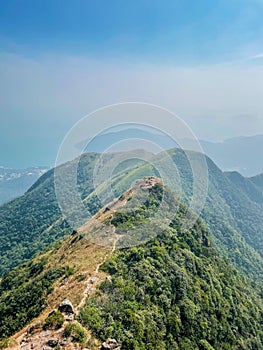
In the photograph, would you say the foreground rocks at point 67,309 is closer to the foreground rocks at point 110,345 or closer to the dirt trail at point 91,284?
the dirt trail at point 91,284

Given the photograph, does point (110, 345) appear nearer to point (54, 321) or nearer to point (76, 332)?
point (76, 332)

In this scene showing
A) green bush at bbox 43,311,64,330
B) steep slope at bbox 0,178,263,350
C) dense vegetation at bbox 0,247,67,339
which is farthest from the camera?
dense vegetation at bbox 0,247,67,339

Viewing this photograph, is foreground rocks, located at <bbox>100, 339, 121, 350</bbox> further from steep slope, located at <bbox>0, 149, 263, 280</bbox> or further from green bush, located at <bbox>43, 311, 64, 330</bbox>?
steep slope, located at <bbox>0, 149, 263, 280</bbox>

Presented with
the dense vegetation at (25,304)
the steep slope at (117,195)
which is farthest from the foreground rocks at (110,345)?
the steep slope at (117,195)

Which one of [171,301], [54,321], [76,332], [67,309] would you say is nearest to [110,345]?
[76,332]

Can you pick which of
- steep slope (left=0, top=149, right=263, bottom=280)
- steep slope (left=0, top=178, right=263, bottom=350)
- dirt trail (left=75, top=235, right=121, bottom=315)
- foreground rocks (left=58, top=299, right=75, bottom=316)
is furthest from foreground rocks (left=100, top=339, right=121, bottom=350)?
steep slope (left=0, top=149, right=263, bottom=280)

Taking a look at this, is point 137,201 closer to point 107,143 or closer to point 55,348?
point 107,143

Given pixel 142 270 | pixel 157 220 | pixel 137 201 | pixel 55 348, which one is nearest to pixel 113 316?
pixel 55 348
